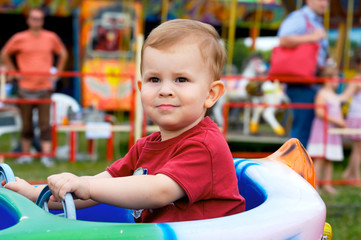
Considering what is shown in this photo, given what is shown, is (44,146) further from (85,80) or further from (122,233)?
(122,233)

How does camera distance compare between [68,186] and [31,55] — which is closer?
[68,186]

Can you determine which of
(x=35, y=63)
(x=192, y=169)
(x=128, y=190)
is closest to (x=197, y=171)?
(x=192, y=169)

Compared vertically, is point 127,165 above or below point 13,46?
below

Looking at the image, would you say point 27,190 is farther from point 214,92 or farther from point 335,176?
point 335,176

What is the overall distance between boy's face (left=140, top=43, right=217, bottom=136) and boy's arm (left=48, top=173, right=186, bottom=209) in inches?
7.8

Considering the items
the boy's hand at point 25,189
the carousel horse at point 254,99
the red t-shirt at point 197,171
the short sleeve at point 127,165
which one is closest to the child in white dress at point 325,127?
the carousel horse at point 254,99

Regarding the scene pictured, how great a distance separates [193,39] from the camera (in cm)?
136

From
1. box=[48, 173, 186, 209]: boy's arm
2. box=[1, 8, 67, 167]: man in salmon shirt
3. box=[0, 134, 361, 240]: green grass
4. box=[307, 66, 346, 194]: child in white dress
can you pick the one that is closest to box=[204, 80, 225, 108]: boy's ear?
box=[48, 173, 186, 209]: boy's arm

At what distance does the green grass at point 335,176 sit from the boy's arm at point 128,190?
2.00m

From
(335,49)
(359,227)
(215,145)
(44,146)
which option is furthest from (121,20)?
(215,145)

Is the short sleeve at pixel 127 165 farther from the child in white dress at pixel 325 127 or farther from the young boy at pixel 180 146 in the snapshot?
the child in white dress at pixel 325 127

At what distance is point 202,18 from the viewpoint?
375 inches

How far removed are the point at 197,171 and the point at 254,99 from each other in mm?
7892

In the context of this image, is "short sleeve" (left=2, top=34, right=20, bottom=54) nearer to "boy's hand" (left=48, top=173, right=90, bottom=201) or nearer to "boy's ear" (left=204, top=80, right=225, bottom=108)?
"boy's ear" (left=204, top=80, right=225, bottom=108)
